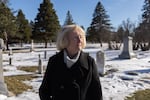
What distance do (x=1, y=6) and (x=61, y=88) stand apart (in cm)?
4785

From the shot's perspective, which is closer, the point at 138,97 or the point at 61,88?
→ the point at 61,88

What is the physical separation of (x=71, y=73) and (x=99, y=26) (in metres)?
72.0

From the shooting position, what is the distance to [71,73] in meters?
3.29

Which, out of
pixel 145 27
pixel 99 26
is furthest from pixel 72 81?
pixel 99 26

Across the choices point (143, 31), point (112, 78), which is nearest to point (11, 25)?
point (143, 31)

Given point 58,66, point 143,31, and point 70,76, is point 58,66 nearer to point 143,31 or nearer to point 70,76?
point 70,76

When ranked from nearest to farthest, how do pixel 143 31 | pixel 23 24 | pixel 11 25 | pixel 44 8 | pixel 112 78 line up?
1. pixel 112 78
2. pixel 11 25
3. pixel 143 31
4. pixel 44 8
5. pixel 23 24

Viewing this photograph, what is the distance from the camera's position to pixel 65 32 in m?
3.44

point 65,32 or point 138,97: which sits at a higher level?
point 65,32

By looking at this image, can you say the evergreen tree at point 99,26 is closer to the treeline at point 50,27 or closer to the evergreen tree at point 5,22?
the treeline at point 50,27

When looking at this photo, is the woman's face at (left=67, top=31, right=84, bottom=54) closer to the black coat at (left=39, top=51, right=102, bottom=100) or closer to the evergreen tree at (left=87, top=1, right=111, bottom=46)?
the black coat at (left=39, top=51, right=102, bottom=100)

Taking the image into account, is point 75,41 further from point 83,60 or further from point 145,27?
point 145,27

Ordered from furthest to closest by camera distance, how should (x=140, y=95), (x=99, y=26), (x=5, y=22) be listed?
(x=99, y=26)
(x=5, y=22)
(x=140, y=95)

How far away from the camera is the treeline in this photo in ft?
167
